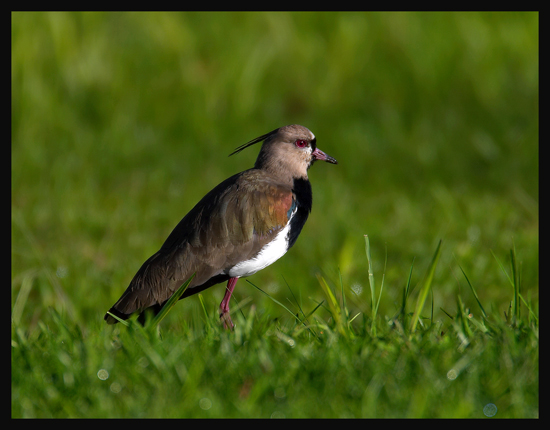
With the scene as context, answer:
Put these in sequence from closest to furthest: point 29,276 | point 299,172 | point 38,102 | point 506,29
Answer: point 299,172 < point 29,276 < point 38,102 < point 506,29

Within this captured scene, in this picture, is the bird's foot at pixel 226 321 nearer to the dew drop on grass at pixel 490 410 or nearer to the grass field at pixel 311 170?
the grass field at pixel 311 170

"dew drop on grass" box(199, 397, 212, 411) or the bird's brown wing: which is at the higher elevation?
the bird's brown wing

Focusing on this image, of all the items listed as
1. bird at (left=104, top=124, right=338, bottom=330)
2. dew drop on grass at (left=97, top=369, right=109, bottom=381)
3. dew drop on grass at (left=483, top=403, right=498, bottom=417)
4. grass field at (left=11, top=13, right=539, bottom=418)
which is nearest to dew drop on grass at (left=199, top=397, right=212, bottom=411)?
grass field at (left=11, top=13, right=539, bottom=418)

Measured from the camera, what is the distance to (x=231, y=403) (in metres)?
2.97

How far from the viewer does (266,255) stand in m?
4.05

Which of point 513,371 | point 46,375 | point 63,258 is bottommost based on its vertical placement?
point 63,258

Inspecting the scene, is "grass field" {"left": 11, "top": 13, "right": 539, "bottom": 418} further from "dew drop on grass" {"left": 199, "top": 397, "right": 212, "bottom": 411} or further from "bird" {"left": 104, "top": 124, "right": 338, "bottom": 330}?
"dew drop on grass" {"left": 199, "top": 397, "right": 212, "bottom": 411}

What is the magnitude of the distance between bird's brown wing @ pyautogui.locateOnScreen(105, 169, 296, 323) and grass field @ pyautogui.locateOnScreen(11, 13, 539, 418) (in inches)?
11.5

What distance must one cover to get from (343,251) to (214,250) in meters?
2.81

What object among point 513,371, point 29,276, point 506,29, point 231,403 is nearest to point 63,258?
point 29,276

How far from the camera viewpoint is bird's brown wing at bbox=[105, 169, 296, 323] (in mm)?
4059

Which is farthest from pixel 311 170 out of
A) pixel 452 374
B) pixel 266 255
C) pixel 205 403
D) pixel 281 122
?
pixel 205 403

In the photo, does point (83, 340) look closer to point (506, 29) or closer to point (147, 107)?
point (147, 107)

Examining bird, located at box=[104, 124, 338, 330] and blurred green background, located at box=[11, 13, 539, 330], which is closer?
bird, located at box=[104, 124, 338, 330]
